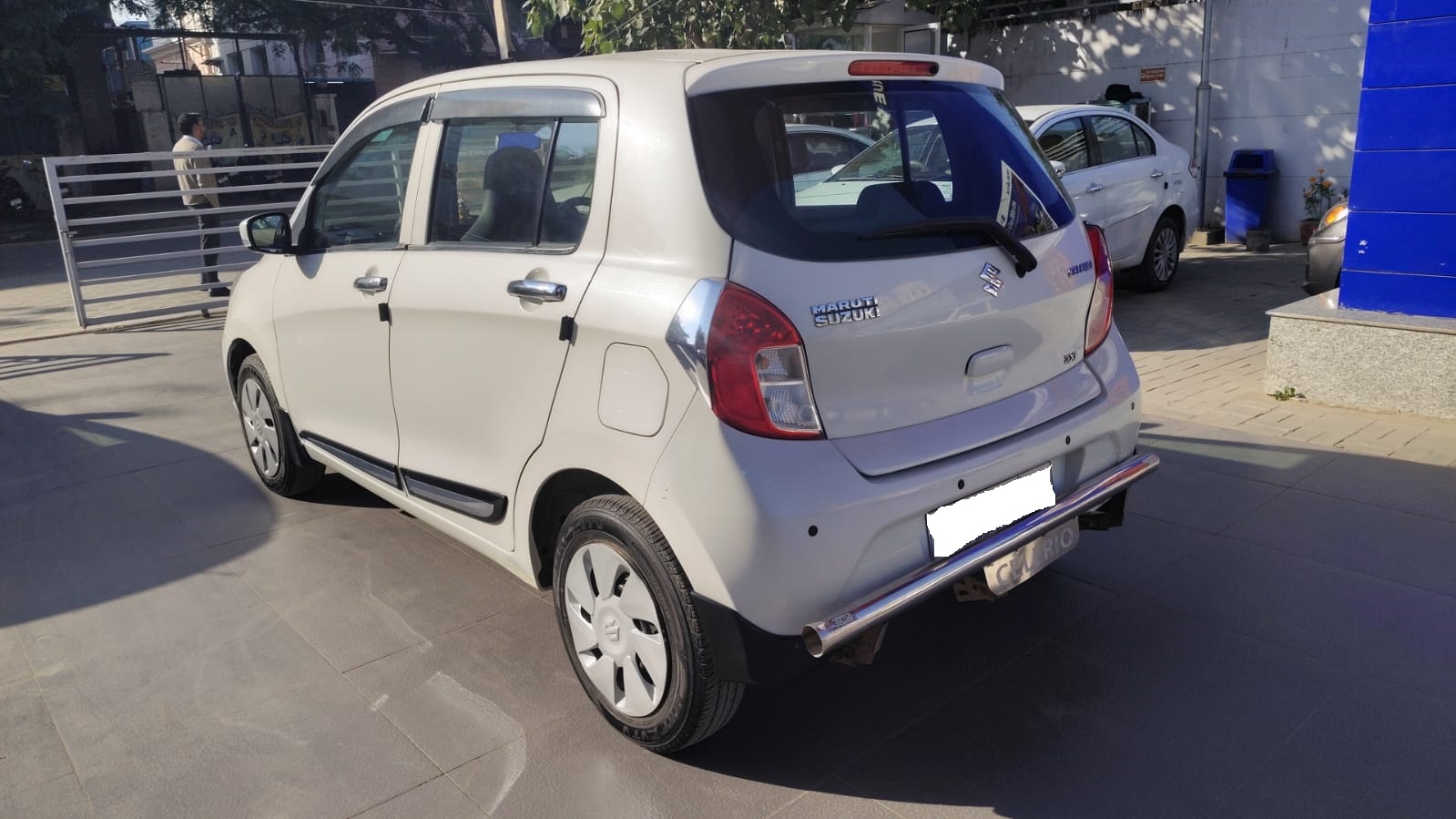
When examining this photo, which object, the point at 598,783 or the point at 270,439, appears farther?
the point at 270,439

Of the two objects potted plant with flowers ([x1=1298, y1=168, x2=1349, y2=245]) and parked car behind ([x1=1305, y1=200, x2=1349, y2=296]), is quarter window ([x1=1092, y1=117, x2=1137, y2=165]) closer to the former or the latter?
parked car behind ([x1=1305, y1=200, x2=1349, y2=296])

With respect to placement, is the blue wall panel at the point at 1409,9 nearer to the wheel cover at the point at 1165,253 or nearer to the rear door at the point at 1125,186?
the rear door at the point at 1125,186

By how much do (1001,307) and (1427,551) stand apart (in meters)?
2.33

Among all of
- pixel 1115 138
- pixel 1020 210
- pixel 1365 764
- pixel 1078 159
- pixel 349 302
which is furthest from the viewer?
pixel 1115 138

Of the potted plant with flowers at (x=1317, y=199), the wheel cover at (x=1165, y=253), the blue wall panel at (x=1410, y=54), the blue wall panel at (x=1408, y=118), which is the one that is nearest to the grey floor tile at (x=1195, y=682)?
the blue wall panel at (x=1408, y=118)

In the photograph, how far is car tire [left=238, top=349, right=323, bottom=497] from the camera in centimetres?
502

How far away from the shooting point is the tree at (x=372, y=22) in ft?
89.1

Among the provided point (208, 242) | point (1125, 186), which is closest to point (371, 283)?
point (1125, 186)

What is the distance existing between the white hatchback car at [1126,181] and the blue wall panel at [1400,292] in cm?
274

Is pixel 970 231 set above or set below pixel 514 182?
below

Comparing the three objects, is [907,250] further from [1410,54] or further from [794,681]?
[1410,54]

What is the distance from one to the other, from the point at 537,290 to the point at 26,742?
6.82 ft

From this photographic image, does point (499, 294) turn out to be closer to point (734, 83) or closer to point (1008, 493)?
point (734, 83)

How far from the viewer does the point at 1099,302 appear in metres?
3.50
